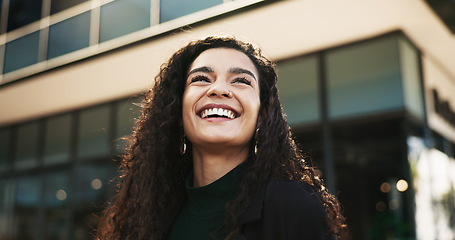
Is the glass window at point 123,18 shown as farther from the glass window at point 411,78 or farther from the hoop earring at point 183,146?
the hoop earring at point 183,146

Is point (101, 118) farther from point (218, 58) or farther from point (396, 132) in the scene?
point (218, 58)

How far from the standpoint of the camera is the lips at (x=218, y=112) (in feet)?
5.27

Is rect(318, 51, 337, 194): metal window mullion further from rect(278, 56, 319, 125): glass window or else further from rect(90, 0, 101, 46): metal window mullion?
rect(90, 0, 101, 46): metal window mullion

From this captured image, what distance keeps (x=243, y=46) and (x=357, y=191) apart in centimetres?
636

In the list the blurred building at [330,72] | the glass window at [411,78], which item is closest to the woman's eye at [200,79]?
the blurred building at [330,72]


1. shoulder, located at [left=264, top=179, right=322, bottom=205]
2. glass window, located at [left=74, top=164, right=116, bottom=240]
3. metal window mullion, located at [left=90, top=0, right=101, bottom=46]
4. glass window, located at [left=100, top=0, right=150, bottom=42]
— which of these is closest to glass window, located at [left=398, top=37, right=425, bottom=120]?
glass window, located at [left=100, top=0, right=150, bottom=42]

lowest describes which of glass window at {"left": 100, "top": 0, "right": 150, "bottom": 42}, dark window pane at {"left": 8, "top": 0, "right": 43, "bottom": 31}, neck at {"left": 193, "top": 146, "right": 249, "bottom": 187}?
neck at {"left": 193, "top": 146, "right": 249, "bottom": 187}

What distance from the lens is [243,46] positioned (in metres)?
1.81

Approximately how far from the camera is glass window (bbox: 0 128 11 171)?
10836mm

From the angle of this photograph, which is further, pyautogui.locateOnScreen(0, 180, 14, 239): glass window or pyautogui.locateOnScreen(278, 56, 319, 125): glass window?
pyautogui.locateOnScreen(0, 180, 14, 239): glass window

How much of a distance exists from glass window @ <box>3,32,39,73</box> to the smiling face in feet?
21.2

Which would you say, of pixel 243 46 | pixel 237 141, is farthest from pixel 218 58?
pixel 237 141

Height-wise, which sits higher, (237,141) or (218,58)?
(218,58)

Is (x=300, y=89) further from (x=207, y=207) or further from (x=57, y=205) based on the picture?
(x=57, y=205)
